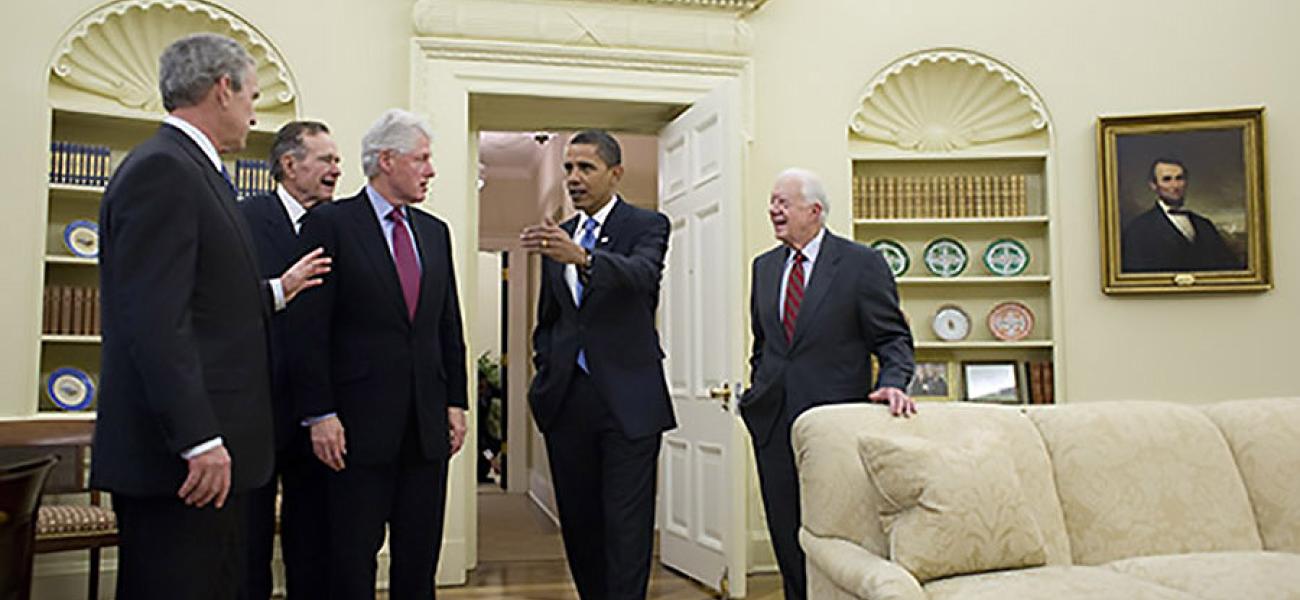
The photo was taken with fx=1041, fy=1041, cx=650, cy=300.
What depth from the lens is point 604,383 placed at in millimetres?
2910

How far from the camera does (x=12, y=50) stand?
13.5 feet

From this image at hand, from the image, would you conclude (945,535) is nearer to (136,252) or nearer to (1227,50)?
(136,252)

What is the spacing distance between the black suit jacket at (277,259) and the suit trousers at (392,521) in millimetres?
203

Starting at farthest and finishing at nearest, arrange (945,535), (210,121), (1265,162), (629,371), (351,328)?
(1265,162) → (629,371) → (351,328) → (945,535) → (210,121)

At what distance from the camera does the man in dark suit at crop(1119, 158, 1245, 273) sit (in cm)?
489

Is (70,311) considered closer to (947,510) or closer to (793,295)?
(793,295)

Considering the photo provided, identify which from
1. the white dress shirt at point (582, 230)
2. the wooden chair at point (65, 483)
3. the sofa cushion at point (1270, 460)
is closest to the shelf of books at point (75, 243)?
the wooden chair at point (65, 483)

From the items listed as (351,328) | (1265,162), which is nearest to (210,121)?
(351,328)

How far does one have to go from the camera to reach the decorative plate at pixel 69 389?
4.26 m

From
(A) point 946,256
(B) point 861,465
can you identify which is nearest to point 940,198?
(A) point 946,256

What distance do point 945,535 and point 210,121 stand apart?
1.74 meters

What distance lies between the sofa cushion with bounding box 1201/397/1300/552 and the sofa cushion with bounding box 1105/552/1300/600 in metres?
0.13

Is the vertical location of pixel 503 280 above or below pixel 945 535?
above

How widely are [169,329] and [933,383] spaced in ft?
13.3
